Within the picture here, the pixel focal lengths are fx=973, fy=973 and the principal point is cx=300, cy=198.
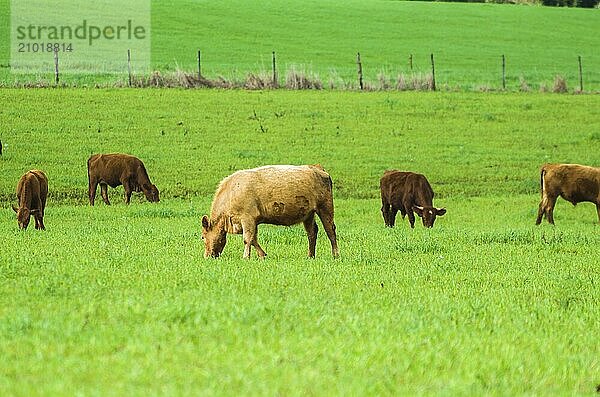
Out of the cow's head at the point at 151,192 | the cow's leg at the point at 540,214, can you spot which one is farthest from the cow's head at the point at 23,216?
the cow's leg at the point at 540,214

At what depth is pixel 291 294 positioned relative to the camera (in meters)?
10.0

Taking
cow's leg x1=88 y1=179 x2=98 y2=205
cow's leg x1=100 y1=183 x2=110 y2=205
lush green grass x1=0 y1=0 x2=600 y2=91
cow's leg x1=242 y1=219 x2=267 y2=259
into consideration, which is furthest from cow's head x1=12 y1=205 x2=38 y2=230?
lush green grass x1=0 y1=0 x2=600 y2=91

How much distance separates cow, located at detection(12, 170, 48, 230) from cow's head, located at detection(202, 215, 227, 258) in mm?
6531

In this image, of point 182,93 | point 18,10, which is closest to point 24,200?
point 182,93

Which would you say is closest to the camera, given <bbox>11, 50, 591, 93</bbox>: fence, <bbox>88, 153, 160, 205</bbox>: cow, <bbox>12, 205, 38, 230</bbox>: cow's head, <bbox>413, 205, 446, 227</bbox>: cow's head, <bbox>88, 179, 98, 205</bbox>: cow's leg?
<bbox>12, 205, 38, 230</bbox>: cow's head

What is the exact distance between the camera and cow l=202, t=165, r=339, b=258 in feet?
46.8

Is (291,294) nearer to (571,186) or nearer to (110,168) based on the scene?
(571,186)

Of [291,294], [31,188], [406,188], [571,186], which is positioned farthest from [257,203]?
[571,186]

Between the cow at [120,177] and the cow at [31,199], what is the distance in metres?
6.20

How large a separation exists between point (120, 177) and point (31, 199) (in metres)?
7.40

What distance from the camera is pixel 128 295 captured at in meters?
9.50

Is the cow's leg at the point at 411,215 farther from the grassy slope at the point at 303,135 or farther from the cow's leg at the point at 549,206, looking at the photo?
the grassy slope at the point at 303,135

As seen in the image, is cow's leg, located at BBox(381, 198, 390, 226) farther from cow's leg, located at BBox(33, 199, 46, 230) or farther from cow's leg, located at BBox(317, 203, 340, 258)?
cow's leg, located at BBox(317, 203, 340, 258)

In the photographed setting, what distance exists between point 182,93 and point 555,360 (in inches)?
1394
